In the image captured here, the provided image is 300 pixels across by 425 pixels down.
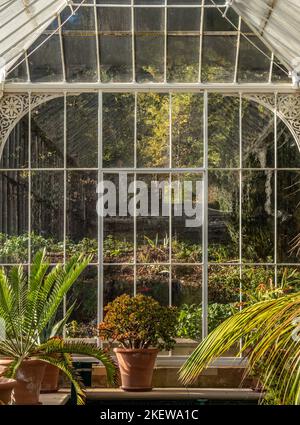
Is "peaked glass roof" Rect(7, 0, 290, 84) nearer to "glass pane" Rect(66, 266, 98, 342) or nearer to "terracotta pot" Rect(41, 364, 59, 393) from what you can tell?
Answer: "glass pane" Rect(66, 266, 98, 342)

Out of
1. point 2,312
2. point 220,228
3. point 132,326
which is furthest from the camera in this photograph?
point 220,228

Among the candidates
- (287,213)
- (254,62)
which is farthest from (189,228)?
(254,62)

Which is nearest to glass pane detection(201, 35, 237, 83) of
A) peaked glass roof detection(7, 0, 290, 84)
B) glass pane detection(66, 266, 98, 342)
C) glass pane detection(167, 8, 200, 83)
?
peaked glass roof detection(7, 0, 290, 84)

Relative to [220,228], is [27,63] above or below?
above

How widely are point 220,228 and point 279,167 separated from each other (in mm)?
973

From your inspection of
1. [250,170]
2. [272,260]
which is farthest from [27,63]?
[272,260]

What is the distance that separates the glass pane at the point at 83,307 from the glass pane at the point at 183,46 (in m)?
2.53

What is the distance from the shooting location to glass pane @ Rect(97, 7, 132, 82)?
11188 millimetres

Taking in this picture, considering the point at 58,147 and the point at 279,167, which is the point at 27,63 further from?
the point at 279,167

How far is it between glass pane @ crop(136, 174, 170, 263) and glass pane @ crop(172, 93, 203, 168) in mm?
307

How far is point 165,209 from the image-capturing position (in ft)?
37.3

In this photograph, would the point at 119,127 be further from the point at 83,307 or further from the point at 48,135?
the point at 83,307

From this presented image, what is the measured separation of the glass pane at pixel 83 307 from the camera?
11.2 meters

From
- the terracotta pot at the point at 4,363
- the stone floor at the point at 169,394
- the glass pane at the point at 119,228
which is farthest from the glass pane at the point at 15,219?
the terracotta pot at the point at 4,363
